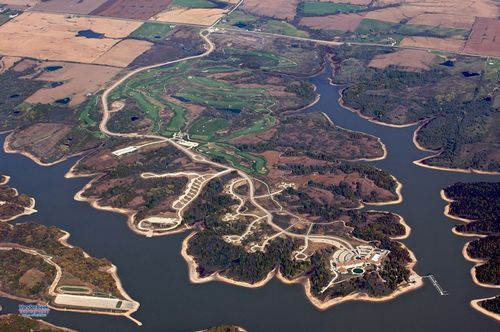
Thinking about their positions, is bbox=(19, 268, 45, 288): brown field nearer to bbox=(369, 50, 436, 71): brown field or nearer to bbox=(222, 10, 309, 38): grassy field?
bbox=(369, 50, 436, 71): brown field

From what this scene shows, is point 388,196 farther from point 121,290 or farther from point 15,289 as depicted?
point 15,289

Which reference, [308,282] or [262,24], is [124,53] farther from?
[308,282]

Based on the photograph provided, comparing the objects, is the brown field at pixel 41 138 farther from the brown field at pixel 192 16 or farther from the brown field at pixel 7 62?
the brown field at pixel 192 16

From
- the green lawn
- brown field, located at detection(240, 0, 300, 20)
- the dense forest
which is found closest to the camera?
the dense forest

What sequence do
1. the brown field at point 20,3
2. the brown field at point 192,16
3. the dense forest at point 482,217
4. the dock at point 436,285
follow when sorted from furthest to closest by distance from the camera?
the brown field at point 20,3
the brown field at point 192,16
the dense forest at point 482,217
the dock at point 436,285

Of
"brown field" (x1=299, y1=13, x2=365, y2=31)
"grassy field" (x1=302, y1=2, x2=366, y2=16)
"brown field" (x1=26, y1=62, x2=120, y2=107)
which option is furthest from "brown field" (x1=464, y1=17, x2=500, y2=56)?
"brown field" (x1=26, y1=62, x2=120, y2=107)

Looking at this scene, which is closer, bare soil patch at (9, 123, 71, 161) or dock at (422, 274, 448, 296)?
dock at (422, 274, 448, 296)

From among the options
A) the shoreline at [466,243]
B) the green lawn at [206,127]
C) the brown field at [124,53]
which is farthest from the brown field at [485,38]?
the brown field at [124,53]
